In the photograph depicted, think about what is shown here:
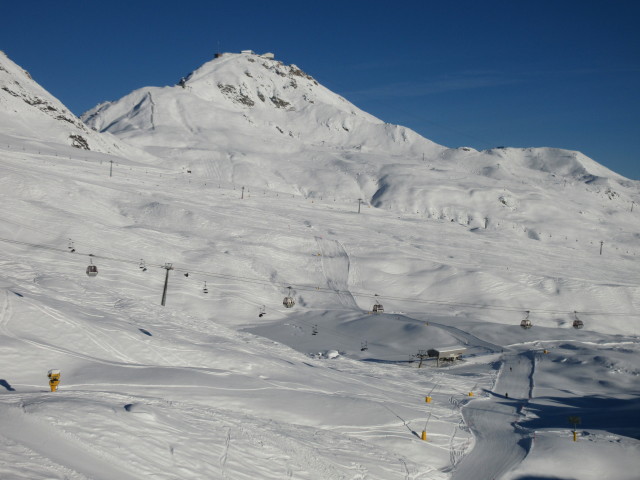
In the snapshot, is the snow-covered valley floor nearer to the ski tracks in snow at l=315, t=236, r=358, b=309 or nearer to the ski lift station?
the ski tracks in snow at l=315, t=236, r=358, b=309

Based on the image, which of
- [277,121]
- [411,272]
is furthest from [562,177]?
[411,272]

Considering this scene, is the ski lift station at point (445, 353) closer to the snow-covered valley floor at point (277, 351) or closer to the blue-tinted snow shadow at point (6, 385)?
the snow-covered valley floor at point (277, 351)

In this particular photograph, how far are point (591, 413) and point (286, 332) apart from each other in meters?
24.1

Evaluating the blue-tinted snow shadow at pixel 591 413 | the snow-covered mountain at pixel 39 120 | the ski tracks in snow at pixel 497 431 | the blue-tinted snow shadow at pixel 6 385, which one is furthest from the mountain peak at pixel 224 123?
the blue-tinted snow shadow at pixel 6 385

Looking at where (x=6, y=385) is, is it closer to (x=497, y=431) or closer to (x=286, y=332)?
(x=497, y=431)

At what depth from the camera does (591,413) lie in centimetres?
2227

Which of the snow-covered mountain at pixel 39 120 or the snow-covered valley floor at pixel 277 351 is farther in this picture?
the snow-covered mountain at pixel 39 120

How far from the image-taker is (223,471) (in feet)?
41.2

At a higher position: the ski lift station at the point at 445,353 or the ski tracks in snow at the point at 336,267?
the ski tracks in snow at the point at 336,267

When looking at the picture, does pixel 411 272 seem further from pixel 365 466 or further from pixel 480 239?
pixel 365 466

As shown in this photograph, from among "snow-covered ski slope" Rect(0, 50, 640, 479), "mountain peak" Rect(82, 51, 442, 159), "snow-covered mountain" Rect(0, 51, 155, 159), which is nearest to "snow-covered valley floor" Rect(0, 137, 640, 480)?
"snow-covered ski slope" Rect(0, 50, 640, 479)

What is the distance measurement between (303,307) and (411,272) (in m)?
16.7

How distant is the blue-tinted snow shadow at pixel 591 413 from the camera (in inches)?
797

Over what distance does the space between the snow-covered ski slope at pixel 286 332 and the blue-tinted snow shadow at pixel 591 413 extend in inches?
6.0
